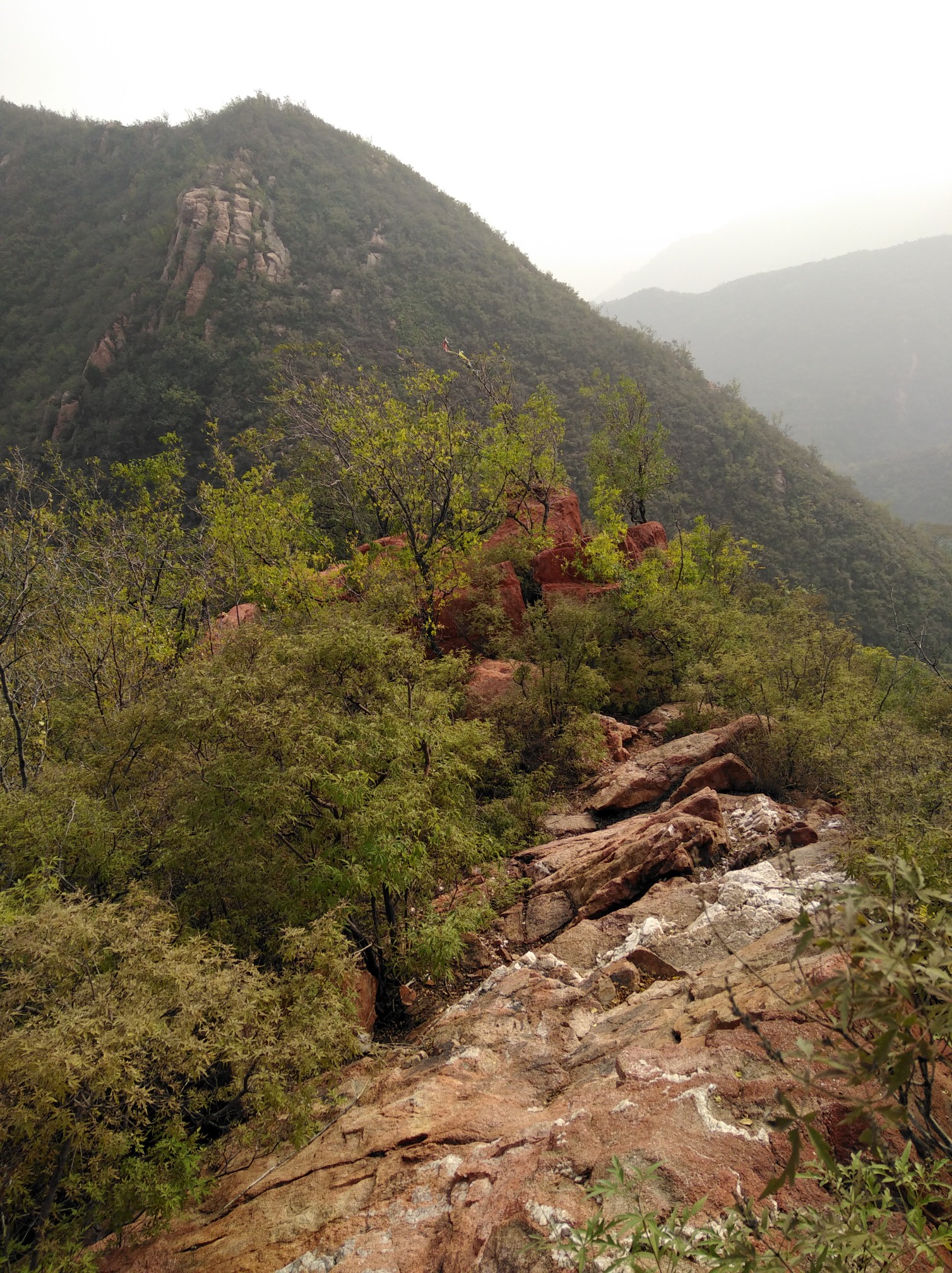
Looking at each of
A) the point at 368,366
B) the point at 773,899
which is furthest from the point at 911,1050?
the point at 368,366

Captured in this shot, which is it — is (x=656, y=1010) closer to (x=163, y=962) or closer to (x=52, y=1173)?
(x=163, y=962)

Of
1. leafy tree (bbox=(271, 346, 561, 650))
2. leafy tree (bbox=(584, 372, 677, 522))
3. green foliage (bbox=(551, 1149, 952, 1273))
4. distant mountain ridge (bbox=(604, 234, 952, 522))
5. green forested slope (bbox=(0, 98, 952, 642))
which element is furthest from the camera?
distant mountain ridge (bbox=(604, 234, 952, 522))

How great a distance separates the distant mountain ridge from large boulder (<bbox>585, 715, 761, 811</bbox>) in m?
95.1

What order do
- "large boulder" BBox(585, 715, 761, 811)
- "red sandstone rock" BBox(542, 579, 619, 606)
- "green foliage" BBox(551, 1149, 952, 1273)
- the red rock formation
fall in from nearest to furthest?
1. "green foliage" BBox(551, 1149, 952, 1273)
2. the red rock formation
3. "large boulder" BBox(585, 715, 761, 811)
4. "red sandstone rock" BBox(542, 579, 619, 606)

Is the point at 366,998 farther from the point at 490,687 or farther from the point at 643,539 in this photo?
the point at 643,539

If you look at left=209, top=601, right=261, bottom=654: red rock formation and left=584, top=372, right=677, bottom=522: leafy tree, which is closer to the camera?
left=209, top=601, right=261, bottom=654: red rock formation

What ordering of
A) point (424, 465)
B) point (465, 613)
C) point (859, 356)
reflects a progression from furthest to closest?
point (859, 356)
point (465, 613)
point (424, 465)

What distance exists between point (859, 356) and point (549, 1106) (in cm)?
18687

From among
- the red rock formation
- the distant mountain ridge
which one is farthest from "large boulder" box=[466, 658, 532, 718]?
the distant mountain ridge

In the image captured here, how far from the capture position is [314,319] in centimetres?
4516

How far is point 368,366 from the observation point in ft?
139

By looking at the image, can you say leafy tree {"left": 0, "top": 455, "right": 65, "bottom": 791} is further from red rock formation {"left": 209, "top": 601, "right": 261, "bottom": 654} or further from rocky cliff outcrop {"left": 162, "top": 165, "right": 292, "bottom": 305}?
rocky cliff outcrop {"left": 162, "top": 165, "right": 292, "bottom": 305}

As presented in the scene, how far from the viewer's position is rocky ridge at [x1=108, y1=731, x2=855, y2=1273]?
3369 mm

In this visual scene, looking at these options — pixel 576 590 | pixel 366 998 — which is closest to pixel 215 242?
pixel 576 590
